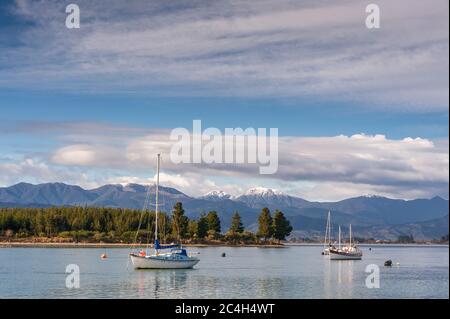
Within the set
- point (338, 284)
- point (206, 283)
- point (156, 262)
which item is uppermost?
point (156, 262)

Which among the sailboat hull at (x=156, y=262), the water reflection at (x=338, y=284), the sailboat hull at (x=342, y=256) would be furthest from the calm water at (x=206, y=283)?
the sailboat hull at (x=342, y=256)

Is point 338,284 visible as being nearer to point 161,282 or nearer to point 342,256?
point 161,282

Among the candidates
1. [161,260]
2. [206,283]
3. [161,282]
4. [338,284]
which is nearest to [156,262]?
[161,260]

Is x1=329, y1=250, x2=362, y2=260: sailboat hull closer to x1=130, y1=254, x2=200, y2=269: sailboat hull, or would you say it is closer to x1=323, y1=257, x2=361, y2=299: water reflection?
x1=323, y1=257, x2=361, y2=299: water reflection

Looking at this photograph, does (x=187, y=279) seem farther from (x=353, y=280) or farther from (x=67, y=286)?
(x=353, y=280)

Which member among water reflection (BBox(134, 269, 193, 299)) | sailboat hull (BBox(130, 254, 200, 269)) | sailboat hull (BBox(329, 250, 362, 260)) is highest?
sailboat hull (BBox(130, 254, 200, 269))

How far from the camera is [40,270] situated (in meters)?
100

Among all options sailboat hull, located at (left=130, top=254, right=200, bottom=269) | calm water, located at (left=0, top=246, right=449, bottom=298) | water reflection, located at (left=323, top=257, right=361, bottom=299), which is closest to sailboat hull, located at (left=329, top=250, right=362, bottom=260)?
water reflection, located at (left=323, top=257, right=361, bottom=299)

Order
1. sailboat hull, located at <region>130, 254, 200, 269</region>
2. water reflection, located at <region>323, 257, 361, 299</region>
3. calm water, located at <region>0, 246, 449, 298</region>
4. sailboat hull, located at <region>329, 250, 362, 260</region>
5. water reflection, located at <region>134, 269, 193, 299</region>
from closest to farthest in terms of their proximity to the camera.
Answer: water reflection, located at <region>134, 269, 193, 299</region> → calm water, located at <region>0, 246, 449, 298</region> → water reflection, located at <region>323, 257, 361, 299</region> → sailboat hull, located at <region>130, 254, 200, 269</region> → sailboat hull, located at <region>329, 250, 362, 260</region>

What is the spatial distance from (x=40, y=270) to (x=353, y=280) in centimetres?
4598

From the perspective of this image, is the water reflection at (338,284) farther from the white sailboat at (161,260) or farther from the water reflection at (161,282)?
the white sailboat at (161,260)

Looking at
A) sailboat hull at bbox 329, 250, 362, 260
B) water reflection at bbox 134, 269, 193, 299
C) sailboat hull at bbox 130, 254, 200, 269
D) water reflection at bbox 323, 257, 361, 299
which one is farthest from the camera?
sailboat hull at bbox 329, 250, 362, 260

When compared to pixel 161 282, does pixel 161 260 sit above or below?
above
